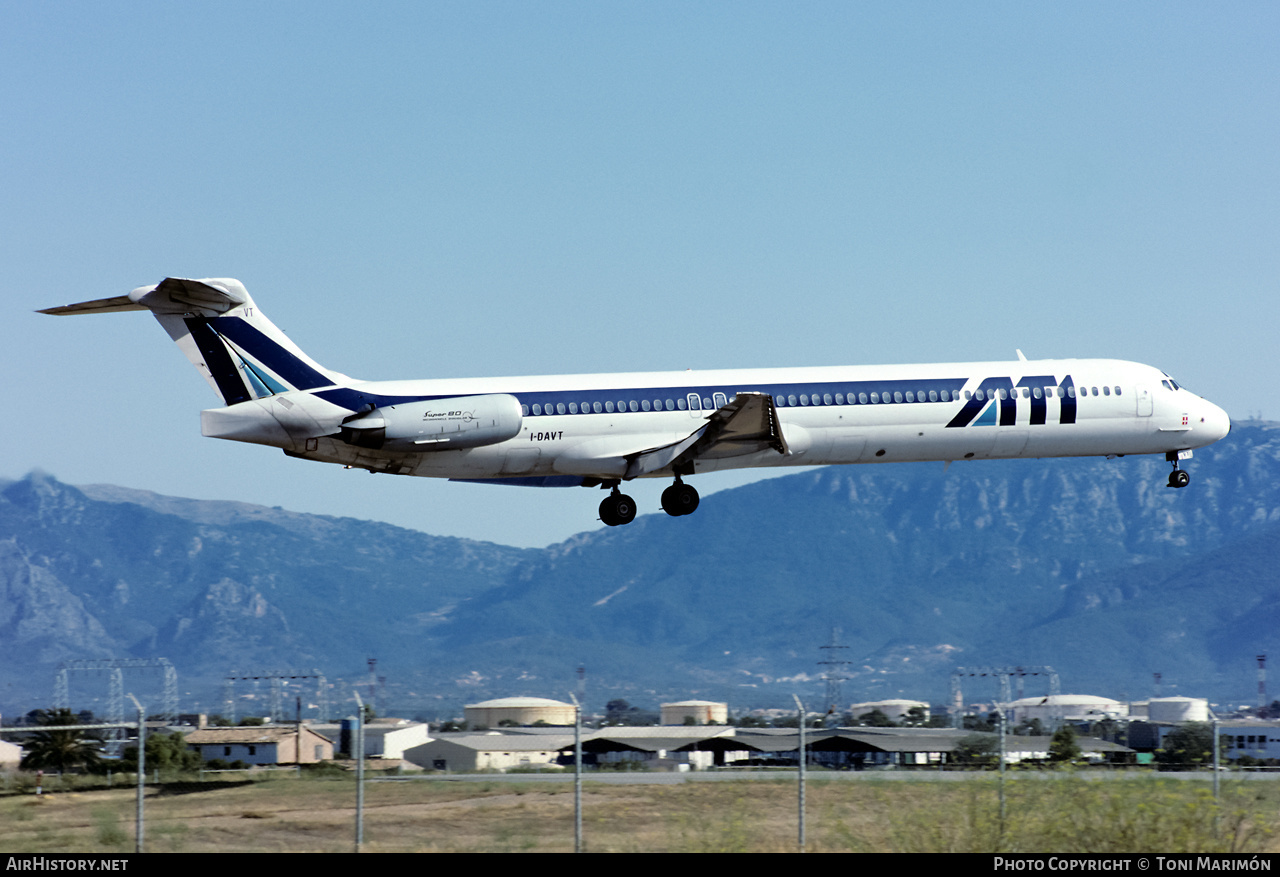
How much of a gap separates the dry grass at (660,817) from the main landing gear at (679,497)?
1151 cm

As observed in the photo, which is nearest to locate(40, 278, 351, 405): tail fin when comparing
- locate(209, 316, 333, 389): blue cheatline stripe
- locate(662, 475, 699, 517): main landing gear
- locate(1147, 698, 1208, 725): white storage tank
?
locate(209, 316, 333, 389): blue cheatline stripe

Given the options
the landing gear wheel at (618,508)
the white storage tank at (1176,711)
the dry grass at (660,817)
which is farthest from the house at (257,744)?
the white storage tank at (1176,711)

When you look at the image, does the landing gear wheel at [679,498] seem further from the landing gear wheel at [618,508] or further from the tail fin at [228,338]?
the tail fin at [228,338]

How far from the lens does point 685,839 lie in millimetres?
19234

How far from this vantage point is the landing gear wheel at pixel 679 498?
38344 mm

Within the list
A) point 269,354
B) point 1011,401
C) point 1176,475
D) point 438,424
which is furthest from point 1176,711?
point 269,354

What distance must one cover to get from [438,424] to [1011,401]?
600 inches

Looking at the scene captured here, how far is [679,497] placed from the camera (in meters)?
38.6

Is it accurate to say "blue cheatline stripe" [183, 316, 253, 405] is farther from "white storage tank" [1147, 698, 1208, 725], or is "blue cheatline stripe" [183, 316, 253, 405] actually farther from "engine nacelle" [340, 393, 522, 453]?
"white storage tank" [1147, 698, 1208, 725]

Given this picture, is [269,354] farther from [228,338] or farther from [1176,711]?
[1176,711]

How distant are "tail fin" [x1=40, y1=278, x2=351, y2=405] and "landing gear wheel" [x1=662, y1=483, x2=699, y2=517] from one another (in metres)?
9.59

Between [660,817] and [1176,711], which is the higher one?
[660,817]
